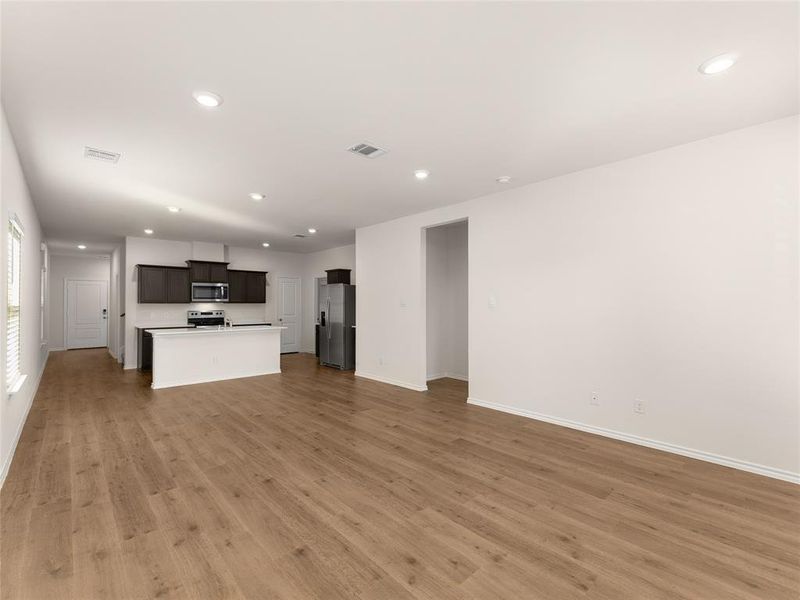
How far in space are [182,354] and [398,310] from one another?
3.68 meters

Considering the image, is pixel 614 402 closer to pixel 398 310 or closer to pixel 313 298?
pixel 398 310

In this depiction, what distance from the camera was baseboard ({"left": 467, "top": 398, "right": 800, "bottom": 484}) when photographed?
2.98 meters

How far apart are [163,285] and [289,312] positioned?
3.09 meters

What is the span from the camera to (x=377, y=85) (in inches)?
97.6

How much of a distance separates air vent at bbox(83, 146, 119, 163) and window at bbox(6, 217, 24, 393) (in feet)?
2.75

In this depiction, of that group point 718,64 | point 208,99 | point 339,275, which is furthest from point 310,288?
point 718,64

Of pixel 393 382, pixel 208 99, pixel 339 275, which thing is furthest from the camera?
pixel 339 275

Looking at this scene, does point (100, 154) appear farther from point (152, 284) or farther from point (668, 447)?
point (668, 447)

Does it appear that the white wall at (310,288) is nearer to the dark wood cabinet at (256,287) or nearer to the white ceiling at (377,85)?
the dark wood cabinet at (256,287)

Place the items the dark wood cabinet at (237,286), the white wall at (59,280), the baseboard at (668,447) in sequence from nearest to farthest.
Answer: the baseboard at (668,447), the dark wood cabinet at (237,286), the white wall at (59,280)

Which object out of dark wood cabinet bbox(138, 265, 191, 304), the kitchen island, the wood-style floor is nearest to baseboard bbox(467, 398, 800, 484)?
the wood-style floor

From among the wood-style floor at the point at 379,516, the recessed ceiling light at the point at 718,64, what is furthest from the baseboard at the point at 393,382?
the recessed ceiling light at the point at 718,64

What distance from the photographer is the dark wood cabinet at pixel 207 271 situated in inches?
332

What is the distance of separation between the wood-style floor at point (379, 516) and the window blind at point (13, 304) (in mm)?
770
